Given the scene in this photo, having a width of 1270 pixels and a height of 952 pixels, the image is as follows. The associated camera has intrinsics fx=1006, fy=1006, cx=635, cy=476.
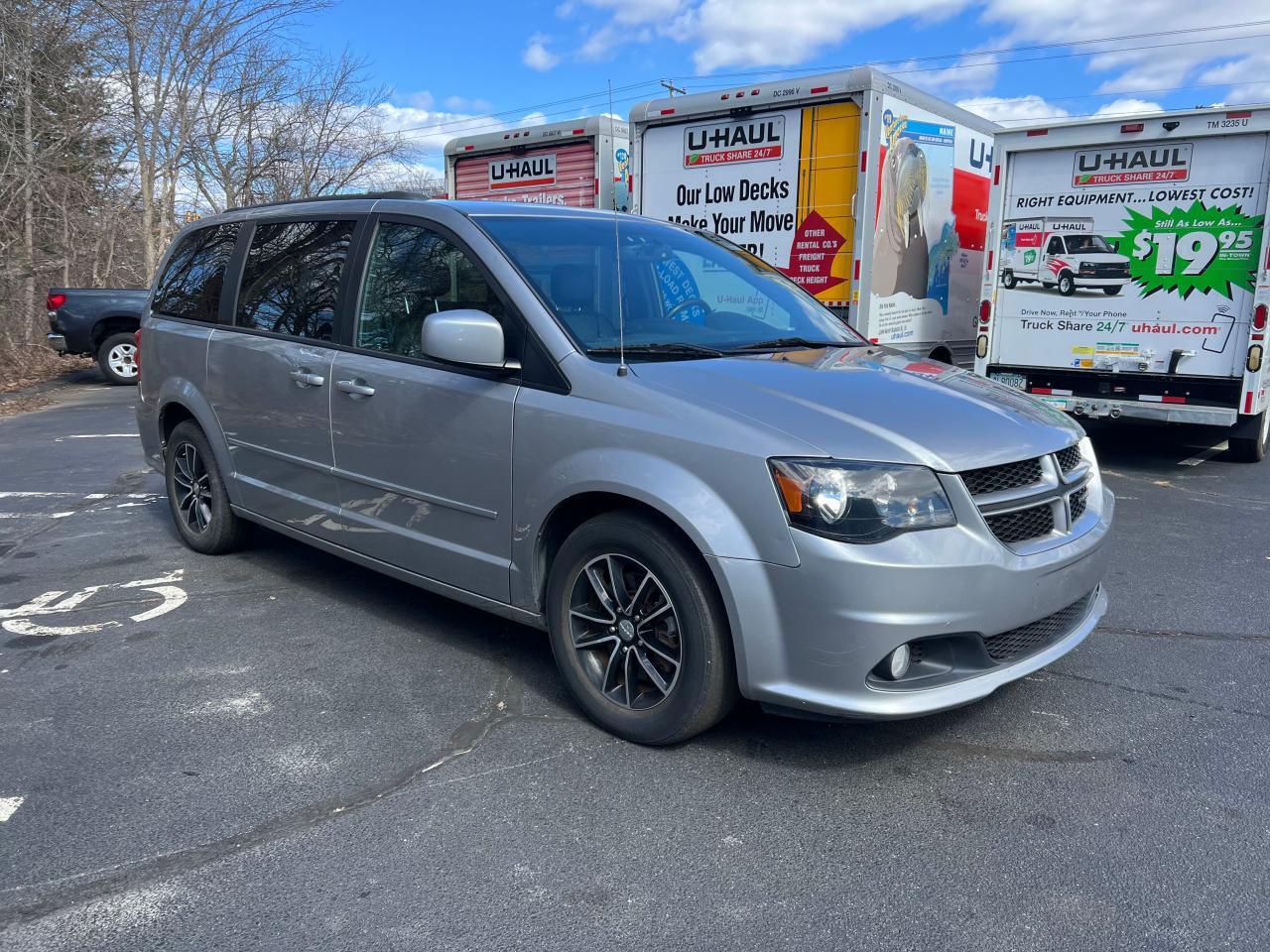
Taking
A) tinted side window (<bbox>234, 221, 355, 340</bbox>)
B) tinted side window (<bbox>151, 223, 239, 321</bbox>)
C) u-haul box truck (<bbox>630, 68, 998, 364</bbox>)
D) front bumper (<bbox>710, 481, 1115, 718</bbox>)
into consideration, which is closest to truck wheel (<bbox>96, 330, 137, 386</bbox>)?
u-haul box truck (<bbox>630, 68, 998, 364</bbox>)

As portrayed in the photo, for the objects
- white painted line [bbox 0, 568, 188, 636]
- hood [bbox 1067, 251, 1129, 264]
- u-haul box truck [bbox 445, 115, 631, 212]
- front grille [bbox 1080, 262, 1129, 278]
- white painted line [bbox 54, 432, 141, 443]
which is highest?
u-haul box truck [bbox 445, 115, 631, 212]

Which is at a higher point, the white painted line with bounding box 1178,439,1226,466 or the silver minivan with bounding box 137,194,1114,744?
the silver minivan with bounding box 137,194,1114,744

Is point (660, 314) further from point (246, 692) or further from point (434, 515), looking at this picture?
point (246, 692)

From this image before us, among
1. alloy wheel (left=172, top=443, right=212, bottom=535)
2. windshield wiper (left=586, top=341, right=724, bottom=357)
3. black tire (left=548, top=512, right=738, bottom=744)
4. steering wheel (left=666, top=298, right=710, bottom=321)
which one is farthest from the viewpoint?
alloy wheel (left=172, top=443, right=212, bottom=535)

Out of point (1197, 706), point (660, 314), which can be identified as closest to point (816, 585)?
point (660, 314)

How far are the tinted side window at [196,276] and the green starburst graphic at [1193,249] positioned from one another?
7.12 meters

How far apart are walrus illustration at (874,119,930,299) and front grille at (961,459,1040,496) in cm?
515

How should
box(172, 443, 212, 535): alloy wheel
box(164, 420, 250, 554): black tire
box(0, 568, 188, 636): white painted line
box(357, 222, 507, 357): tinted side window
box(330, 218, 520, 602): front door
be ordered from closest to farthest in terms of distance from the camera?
box(330, 218, 520, 602): front door
box(357, 222, 507, 357): tinted side window
box(0, 568, 188, 636): white painted line
box(164, 420, 250, 554): black tire
box(172, 443, 212, 535): alloy wheel

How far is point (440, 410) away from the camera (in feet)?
12.9

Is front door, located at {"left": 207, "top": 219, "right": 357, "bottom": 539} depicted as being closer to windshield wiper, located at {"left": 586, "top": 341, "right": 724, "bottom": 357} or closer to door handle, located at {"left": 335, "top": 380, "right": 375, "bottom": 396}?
door handle, located at {"left": 335, "top": 380, "right": 375, "bottom": 396}

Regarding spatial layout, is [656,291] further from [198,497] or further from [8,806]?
[198,497]

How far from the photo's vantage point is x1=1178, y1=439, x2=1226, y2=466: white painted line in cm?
897

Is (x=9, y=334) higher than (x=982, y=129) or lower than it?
lower

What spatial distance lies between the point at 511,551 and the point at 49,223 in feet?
58.6
